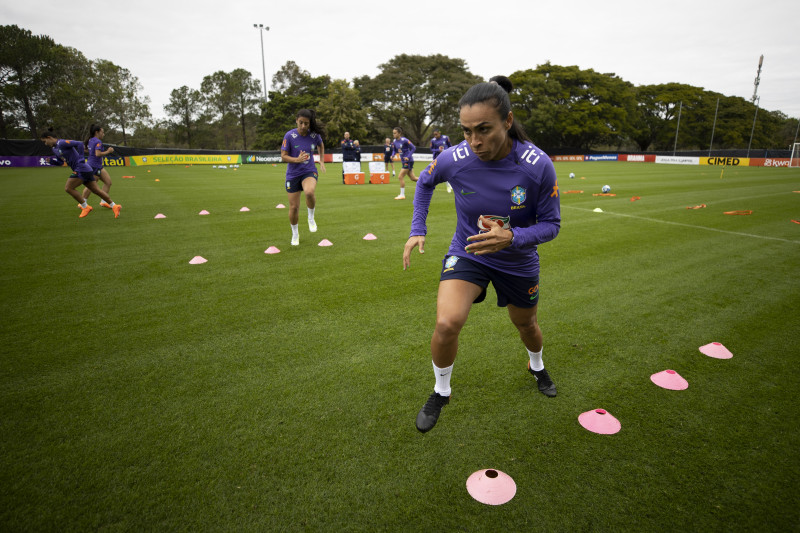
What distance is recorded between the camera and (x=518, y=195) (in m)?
2.49

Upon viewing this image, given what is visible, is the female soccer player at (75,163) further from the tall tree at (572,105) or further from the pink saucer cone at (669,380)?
the tall tree at (572,105)

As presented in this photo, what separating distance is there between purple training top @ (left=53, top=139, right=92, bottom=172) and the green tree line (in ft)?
139

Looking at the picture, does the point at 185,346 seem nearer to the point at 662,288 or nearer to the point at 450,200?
the point at 662,288

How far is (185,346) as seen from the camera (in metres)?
3.71

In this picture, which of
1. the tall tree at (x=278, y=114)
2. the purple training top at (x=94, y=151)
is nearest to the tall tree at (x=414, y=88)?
the tall tree at (x=278, y=114)

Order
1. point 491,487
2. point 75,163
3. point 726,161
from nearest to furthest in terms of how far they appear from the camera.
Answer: point 491,487, point 75,163, point 726,161

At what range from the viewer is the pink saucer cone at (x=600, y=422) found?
103 inches

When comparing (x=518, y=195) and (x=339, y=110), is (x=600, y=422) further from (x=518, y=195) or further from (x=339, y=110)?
(x=339, y=110)

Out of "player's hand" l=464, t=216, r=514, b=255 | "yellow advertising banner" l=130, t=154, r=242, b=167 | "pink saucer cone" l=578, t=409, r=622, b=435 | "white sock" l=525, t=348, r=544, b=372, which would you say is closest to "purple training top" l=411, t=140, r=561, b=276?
"player's hand" l=464, t=216, r=514, b=255

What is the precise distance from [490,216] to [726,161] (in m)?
50.6

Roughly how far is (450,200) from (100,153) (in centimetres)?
1003

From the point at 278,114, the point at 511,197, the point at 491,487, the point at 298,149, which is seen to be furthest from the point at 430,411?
the point at 278,114

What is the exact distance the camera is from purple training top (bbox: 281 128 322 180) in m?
7.22

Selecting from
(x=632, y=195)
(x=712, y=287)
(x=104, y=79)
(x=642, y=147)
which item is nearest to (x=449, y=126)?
(x=642, y=147)
